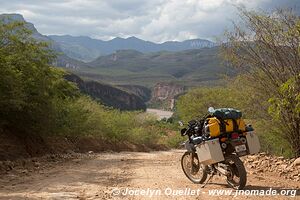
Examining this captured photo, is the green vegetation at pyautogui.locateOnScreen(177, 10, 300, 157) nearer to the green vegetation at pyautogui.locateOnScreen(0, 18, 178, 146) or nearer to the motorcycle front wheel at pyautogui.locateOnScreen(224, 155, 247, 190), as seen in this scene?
the motorcycle front wheel at pyautogui.locateOnScreen(224, 155, 247, 190)

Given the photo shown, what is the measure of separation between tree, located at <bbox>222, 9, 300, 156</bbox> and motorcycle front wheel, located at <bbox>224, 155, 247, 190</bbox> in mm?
3642

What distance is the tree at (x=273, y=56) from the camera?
39.4 ft

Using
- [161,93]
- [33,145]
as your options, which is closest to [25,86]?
[33,145]

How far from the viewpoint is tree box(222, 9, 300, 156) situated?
12023 mm

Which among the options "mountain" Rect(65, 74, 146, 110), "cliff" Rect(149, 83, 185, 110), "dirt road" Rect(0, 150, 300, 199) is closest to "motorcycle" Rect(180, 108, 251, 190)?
"dirt road" Rect(0, 150, 300, 199)

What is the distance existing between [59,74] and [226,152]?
18.1 m

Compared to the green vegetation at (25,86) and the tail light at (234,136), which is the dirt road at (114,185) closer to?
the tail light at (234,136)

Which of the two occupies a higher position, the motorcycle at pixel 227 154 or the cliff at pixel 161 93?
the motorcycle at pixel 227 154

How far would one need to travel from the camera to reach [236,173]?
28.0 ft

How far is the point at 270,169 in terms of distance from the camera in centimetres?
1130

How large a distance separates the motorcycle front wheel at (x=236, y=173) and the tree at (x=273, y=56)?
3.64m

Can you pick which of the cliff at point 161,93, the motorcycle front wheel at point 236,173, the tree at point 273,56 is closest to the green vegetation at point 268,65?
the tree at point 273,56

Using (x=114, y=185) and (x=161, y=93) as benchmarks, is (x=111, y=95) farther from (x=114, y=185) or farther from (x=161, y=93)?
(x=114, y=185)

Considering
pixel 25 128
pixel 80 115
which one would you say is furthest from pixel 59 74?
pixel 25 128
